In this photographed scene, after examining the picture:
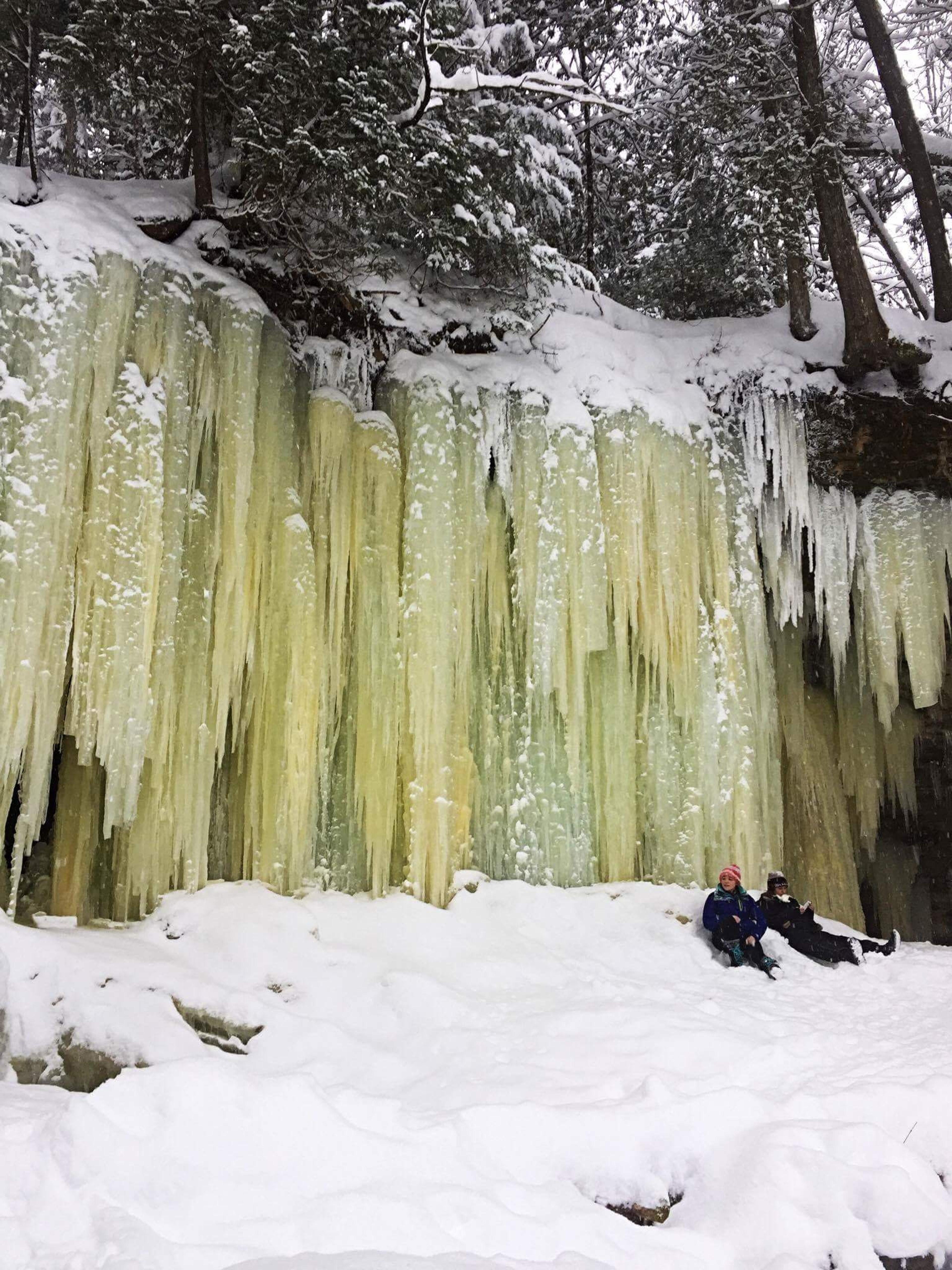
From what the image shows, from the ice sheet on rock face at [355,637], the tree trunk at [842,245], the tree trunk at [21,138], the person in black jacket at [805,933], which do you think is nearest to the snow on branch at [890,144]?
the tree trunk at [842,245]

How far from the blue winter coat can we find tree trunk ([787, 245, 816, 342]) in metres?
4.86

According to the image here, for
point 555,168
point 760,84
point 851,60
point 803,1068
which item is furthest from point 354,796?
point 851,60

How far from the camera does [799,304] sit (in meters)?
7.95

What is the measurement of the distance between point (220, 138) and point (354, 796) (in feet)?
17.2

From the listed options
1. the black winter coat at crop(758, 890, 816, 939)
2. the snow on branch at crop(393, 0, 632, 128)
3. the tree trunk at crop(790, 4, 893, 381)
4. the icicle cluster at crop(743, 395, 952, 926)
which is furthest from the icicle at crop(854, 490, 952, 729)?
the snow on branch at crop(393, 0, 632, 128)

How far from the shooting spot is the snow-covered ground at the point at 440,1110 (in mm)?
2488

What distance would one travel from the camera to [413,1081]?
12.5 feet

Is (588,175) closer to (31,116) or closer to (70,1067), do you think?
(31,116)

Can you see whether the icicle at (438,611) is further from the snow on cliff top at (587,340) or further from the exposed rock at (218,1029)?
the exposed rock at (218,1029)

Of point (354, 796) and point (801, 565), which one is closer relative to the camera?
point (354, 796)

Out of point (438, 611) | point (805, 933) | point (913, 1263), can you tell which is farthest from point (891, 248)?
point (913, 1263)

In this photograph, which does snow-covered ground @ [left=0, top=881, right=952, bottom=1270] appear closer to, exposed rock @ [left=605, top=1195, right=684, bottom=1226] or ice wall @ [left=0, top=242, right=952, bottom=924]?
exposed rock @ [left=605, top=1195, right=684, bottom=1226]

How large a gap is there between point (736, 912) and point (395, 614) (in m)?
3.10

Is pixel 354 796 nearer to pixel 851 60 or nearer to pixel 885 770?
pixel 885 770
